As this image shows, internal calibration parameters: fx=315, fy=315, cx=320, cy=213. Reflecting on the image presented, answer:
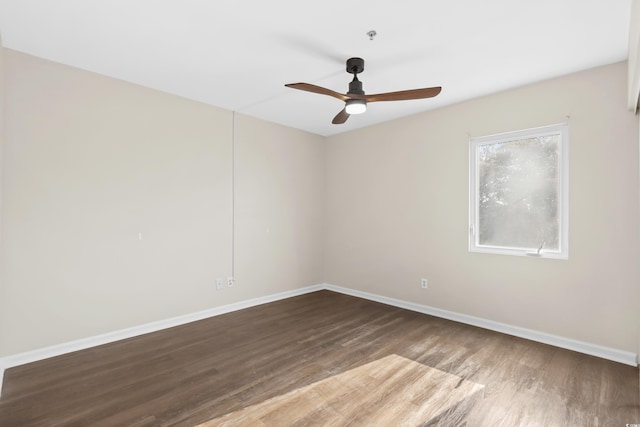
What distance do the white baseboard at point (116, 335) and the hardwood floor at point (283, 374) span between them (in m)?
0.09

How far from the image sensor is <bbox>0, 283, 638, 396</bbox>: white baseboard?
2.76m

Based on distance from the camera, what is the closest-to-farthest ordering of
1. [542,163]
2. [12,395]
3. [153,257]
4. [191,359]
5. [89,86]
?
[12,395] < [191,359] < [89,86] < [542,163] < [153,257]

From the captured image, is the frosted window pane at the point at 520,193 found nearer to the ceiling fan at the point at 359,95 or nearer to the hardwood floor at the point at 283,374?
the hardwood floor at the point at 283,374

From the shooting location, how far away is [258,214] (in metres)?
4.62

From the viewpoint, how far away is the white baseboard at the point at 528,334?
9.20ft

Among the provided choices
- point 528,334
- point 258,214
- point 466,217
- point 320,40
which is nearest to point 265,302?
point 258,214

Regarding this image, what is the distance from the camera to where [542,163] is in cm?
331

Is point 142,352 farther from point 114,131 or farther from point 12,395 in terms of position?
point 114,131

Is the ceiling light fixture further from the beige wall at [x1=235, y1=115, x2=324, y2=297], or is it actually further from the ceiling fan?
the beige wall at [x1=235, y1=115, x2=324, y2=297]

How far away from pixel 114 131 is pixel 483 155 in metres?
4.10

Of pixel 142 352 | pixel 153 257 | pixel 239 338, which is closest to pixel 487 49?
pixel 239 338

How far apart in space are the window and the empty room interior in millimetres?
24

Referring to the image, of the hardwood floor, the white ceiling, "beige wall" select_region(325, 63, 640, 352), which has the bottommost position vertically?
the hardwood floor

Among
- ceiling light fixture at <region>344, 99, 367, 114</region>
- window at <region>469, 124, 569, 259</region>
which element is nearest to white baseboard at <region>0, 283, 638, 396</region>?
window at <region>469, 124, 569, 259</region>
